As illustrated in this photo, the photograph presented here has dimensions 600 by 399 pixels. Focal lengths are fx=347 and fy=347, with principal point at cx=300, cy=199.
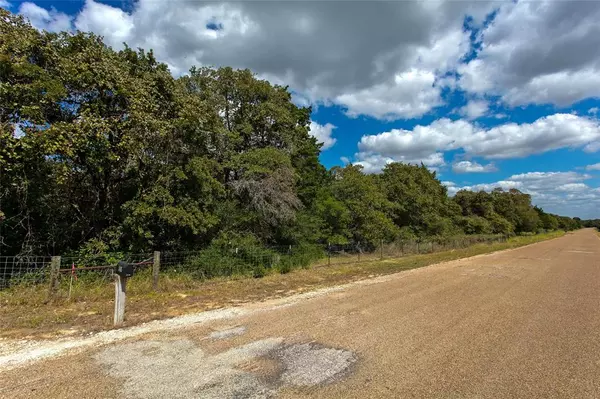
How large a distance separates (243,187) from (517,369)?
12.9 meters

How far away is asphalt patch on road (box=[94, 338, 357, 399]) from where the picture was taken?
11.8 feet

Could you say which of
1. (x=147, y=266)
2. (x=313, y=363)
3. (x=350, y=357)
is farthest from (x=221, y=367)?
(x=147, y=266)

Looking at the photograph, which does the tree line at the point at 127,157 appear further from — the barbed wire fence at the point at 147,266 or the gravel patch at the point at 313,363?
the gravel patch at the point at 313,363

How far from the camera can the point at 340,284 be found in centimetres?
1095

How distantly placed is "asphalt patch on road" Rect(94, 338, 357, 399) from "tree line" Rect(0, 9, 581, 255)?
702cm

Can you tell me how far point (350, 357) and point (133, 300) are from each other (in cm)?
569

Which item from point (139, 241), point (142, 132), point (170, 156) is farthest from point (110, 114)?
point (139, 241)

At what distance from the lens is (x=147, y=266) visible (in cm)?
1116

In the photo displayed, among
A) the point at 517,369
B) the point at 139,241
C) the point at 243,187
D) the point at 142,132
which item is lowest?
the point at 517,369

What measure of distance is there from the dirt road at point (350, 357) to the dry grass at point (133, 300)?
4.04 ft

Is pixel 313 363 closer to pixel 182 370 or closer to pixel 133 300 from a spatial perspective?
pixel 182 370

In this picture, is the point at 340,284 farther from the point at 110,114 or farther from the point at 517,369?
the point at 110,114

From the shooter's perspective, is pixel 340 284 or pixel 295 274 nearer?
pixel 340 284

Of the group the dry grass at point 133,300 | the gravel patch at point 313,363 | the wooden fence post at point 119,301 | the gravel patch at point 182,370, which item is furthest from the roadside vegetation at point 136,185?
the gravel patch at point 313,363
